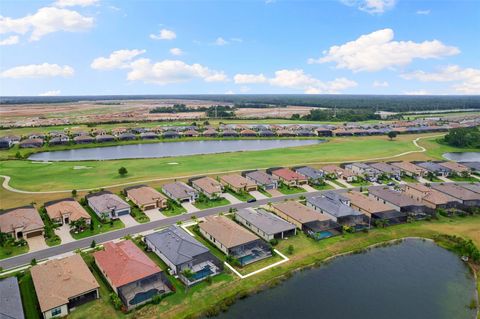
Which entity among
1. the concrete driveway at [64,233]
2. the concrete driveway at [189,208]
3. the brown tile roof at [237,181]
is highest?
the brown tile roof at [237,181]

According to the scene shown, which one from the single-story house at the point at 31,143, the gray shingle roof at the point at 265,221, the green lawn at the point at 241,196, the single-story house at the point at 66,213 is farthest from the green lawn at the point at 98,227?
the single-story house at the point at 31,143

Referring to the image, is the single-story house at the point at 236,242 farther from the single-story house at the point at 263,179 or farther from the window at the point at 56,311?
the single-story house at the point at 263,179

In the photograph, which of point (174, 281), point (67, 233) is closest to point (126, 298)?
point (174, 281)

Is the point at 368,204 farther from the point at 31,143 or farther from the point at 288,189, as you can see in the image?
the point at 31,143

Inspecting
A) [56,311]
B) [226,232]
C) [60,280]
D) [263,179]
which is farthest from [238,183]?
[56,311]

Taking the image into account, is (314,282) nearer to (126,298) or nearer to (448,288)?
(448,288)

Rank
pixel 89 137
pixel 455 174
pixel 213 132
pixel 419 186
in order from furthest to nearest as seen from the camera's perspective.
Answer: pixel 213 132, pixel 89 137, pixel 455 174, pixel 419 186

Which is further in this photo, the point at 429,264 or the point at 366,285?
the point at 429,264
